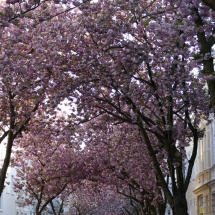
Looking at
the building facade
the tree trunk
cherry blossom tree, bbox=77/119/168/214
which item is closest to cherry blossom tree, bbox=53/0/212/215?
the tree trunk

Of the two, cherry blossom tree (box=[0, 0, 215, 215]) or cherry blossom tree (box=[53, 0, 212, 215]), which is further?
cherry blossom tree (box=[0, 0, 215, 215])

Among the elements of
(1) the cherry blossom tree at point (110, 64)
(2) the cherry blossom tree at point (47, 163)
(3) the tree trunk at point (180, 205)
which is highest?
(2) the cherry blossom tree at point (47, 163)

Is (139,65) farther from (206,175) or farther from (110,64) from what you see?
(206,175)

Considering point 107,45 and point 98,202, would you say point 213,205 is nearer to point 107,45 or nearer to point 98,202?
point 107,45

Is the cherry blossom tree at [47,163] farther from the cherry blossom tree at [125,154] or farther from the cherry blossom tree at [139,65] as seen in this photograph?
the cherry blossom tree at [139,65]

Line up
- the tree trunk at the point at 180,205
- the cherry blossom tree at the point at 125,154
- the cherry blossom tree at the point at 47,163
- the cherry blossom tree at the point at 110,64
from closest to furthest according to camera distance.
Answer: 1. the cherry blossom tree at the point at 110,64
2. the tree trunk at the point at 180,205
3. the cherry blossom tree at the point at 125,154
4. the cherry blossom tree at the point at 47,163

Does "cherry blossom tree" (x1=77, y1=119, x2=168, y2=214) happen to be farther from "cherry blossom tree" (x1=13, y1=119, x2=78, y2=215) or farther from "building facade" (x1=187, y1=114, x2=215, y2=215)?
"building facade" (x1=187, y1=114, x2=215, y2=215)

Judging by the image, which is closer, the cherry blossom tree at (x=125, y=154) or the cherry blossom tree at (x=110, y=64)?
the cherry blossom tree at (x=110, y=64)

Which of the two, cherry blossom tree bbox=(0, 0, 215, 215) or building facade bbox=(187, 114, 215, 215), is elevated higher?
building facade bbox=(187, 114, 215, 215)

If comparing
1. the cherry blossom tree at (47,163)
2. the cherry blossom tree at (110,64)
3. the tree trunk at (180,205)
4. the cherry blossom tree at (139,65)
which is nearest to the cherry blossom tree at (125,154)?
the cherry blossom tree at (47,163)

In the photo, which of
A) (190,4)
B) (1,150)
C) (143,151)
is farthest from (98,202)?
(190,4)

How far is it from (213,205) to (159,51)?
15068 millimetres

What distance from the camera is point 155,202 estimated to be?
24.8 m

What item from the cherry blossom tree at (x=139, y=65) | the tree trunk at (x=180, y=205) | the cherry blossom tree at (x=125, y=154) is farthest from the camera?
the cherry blossom tree at (x=125, y=154)
